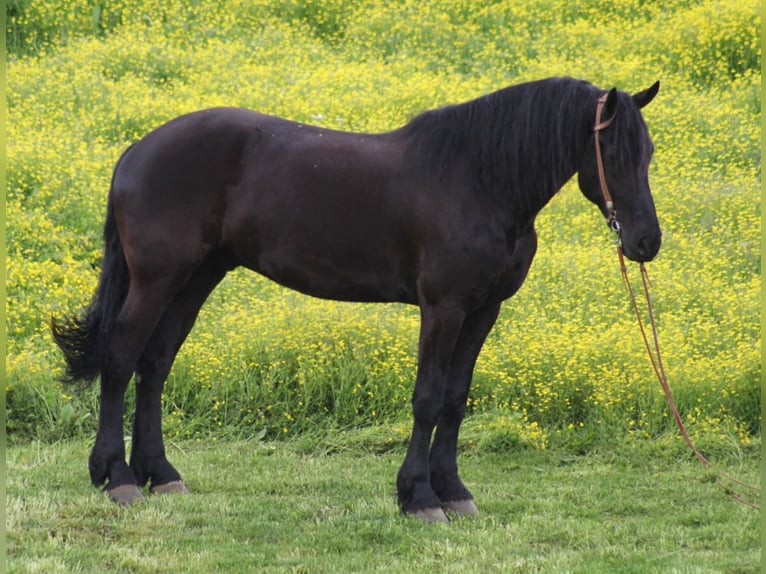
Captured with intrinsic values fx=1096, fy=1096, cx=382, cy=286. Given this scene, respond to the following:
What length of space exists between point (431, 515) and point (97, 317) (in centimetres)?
219

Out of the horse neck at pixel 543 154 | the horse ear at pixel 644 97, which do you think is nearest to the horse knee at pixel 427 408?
the horse neck at pixel 543 154

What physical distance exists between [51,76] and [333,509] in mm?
9591

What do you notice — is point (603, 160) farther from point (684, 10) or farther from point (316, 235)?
point (684, 10)

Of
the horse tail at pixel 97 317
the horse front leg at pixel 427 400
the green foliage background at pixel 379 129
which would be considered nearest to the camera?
the horse front leg at pixel 427 400

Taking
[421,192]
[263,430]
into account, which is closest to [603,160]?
[421,192]

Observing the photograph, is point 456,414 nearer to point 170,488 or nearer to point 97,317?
point 170,488

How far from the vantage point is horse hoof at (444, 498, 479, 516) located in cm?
577

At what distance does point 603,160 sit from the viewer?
5.26m

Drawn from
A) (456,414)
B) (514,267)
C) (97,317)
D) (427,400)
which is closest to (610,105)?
(514,267)

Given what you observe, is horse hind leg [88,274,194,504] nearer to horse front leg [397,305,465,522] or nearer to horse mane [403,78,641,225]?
horse front leg [397,305,465,522]

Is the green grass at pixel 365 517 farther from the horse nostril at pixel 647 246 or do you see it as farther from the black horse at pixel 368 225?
the horse nostril at pixel 647 246

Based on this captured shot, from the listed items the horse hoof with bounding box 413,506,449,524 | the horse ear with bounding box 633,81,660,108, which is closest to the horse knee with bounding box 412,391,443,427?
the horse hoof with bounding box 413,506,449,524

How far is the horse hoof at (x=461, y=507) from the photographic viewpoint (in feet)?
18.9

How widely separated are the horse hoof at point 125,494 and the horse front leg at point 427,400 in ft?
4.71
